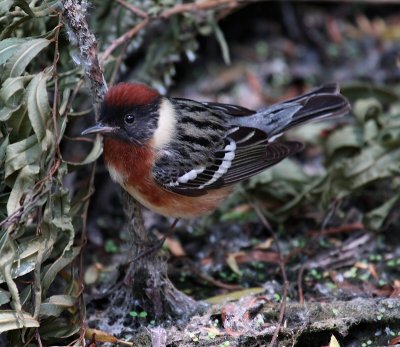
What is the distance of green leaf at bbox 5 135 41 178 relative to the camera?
365 cm

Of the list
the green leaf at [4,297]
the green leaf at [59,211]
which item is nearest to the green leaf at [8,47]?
the green leaf at [59,211]

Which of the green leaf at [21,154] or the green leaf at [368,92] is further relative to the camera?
the green leaf at [368,92]

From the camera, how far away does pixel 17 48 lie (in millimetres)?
3826

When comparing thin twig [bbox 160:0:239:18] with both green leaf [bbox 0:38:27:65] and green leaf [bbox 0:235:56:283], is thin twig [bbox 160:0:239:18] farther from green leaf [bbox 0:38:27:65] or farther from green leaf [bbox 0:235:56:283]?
green leaf [bbox 0:235:56:283]

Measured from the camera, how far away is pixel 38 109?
144 inches

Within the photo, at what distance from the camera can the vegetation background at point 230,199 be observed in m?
3.77

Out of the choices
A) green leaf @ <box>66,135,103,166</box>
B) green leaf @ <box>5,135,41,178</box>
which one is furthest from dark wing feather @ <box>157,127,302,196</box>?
green leaf @ <box>5,135,41,178</box>

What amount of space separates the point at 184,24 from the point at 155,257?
91.7 inches

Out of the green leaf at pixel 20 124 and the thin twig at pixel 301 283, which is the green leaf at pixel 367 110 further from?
the green leaf at pixel 20 124

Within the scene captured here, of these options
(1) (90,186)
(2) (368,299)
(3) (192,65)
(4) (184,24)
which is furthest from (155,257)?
(3) (192,65)

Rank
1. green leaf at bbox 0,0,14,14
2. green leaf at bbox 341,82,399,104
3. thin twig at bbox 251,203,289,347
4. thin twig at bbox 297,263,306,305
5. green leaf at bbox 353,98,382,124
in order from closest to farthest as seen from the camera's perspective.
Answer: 1. green leaf at bbox 0,0,14,14
2. thin twig at bbox 251,203,289,347
3. thin twig at bbox 297,263,306,305
4. green leaf at bbox 353,98,382,124
5. green leaf at bbox 341,82,399,104

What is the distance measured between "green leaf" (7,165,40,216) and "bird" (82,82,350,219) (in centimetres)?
51

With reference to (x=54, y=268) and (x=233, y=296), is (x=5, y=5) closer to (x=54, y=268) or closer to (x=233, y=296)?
(x=54, y=268)

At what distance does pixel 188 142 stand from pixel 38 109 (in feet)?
3.83
